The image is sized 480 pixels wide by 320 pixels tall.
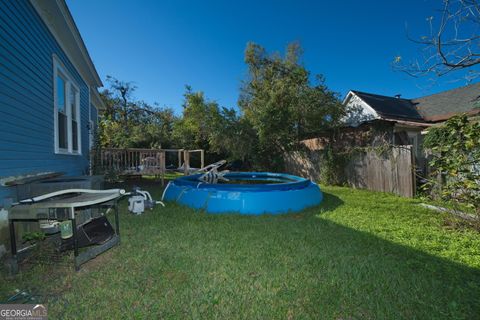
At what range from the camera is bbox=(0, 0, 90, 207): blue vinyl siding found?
3.11 meters

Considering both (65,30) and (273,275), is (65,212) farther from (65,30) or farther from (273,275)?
(65,30)

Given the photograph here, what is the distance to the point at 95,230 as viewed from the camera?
3.21m

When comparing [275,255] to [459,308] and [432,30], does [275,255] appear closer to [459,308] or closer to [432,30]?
[459,308]

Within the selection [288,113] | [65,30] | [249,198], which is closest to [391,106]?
[288,113]

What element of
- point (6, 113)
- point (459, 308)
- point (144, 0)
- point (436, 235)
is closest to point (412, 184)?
point (436, 235)

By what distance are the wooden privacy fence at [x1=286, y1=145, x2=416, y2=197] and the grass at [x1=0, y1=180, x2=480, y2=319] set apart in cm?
301

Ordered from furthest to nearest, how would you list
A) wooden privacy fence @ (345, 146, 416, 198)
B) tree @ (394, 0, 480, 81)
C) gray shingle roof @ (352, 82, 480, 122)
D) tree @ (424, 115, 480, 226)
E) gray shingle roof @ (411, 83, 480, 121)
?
gray shingle roof @ (352, 82, 480, 122)
gray shingle roof @ (411, 83, 480, 121)
wooden privacy fence @ (345, 146, 416, 198)
tree @ (424, 115, 480, 226)
tree @ (394, 0, 480, 81)

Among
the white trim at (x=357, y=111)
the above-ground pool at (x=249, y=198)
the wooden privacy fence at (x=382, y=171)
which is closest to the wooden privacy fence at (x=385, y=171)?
the wooden privacy fence at (x=382, y=171)

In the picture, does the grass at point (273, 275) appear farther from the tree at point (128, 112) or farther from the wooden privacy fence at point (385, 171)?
the tree at point (128, 112)

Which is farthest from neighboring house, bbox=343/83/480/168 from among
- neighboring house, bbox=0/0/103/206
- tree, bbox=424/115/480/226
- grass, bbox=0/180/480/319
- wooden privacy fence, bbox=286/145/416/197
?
neighboring house, bbox=0/0/103/206

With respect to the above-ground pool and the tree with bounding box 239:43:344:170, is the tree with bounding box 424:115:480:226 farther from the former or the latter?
the tree with bounding box 239:43:344:170

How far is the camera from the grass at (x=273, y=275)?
1.84 m

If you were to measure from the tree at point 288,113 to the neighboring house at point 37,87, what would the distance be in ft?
23.6

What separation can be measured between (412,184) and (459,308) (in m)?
5.53
